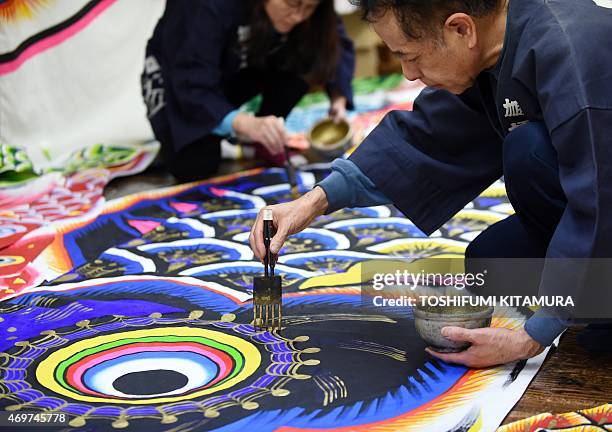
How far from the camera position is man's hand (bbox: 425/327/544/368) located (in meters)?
1.49

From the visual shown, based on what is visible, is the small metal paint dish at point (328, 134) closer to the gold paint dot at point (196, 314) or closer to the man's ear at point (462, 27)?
the gold paint dot at point (196, 314)

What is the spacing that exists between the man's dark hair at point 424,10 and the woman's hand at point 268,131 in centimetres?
136

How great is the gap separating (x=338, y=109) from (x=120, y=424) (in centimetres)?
241

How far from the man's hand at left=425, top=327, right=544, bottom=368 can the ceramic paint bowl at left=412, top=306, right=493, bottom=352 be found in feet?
0.07

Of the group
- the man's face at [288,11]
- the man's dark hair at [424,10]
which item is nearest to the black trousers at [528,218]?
the man's dark hair at [424,10]

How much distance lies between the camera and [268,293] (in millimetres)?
1763

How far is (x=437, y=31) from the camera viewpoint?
1.49 m

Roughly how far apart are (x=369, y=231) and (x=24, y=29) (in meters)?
1.79

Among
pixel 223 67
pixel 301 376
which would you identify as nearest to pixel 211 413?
pixel 301 376

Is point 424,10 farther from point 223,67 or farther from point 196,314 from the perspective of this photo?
point 223,67

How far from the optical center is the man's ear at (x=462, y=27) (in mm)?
1466

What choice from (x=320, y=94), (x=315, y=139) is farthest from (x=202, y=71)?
(x=320, y=94)

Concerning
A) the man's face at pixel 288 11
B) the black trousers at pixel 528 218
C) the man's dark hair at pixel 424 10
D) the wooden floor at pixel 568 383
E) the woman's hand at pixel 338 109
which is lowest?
the wooden floor at pixel 568 383

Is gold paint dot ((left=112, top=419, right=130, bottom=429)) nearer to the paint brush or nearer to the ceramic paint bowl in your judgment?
the paint brush
